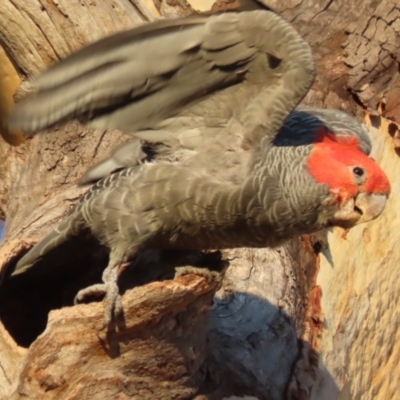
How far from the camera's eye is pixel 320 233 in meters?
3.61

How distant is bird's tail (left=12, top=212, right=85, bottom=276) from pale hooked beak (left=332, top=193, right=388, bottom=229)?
975 mm

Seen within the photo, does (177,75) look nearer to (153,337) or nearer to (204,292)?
(204,292)

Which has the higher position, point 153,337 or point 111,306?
point 111,306

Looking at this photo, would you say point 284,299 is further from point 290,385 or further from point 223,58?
point 223,58

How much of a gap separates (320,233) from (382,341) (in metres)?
0.64

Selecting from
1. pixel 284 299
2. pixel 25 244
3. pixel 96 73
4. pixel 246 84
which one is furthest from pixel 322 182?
pixel 25 244

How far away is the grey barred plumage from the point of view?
8.79 feet

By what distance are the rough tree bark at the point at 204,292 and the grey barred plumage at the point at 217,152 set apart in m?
0.23

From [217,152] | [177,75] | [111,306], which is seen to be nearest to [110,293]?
[111,306]

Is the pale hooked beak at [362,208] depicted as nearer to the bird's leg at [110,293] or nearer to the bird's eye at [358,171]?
the bird's eye at [358,171]

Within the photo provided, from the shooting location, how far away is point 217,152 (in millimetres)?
2943

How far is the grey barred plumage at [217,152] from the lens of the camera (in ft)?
8.79

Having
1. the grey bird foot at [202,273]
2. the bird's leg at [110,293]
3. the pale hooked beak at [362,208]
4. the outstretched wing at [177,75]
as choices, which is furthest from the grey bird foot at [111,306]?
the pale hooked beak at [362,208]

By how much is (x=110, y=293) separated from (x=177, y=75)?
76 cm
